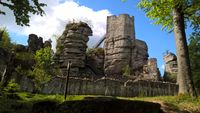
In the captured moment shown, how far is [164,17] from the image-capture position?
19984 mm

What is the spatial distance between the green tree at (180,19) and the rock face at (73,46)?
26533mm

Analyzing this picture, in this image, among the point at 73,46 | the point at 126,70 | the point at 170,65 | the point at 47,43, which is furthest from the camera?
the point at 170,65

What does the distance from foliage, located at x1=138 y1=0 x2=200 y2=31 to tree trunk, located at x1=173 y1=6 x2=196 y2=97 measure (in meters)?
0.50

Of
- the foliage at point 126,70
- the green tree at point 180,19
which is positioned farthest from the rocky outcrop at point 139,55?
the green tree at point 180,19

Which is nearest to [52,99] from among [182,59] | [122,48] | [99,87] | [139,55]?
[182,59]

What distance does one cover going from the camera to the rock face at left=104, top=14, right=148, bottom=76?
50.3 m

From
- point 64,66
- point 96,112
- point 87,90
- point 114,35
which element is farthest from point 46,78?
point 114,35

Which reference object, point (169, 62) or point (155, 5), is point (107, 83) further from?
point (169, 62)

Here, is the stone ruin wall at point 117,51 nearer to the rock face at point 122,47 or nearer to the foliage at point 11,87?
the rock face at point 122,47

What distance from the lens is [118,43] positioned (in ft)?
170

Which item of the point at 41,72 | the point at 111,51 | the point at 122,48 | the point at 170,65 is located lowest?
the point at 41,72

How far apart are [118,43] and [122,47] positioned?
43.3 inches

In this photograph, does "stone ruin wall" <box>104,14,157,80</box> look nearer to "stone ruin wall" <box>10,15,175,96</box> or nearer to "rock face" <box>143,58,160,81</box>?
"stone ruin wall" <box>10,15,175,96</box>

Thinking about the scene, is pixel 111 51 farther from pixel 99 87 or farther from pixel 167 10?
pixel 167 10
